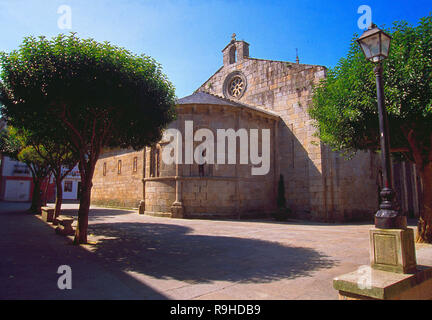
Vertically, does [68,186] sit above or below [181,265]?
above

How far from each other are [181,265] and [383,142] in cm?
454

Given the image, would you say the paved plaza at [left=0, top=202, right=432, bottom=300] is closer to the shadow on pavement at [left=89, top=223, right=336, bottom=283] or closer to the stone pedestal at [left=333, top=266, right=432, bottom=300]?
the shadow on pavement at [left=89, top=223, right=336, bottom=283]

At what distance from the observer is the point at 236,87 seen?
21.7m

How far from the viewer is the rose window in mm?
21245

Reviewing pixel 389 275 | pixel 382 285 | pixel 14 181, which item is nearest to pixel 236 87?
pixel 389 275

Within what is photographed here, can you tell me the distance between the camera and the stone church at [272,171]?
1605cm

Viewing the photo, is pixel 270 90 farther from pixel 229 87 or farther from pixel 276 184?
pixel 276 184

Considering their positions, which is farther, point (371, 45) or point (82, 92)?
Answer: point (82, 92)

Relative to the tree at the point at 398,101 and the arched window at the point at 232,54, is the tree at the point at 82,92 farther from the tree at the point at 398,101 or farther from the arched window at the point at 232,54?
the arched window at the point at 232,54

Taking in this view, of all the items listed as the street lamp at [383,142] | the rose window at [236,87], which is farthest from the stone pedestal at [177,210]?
the street lamp at [383,142]

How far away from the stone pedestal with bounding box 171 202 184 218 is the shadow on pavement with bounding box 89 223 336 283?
20.1 ft

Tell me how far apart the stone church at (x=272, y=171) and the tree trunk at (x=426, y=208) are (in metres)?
7.43

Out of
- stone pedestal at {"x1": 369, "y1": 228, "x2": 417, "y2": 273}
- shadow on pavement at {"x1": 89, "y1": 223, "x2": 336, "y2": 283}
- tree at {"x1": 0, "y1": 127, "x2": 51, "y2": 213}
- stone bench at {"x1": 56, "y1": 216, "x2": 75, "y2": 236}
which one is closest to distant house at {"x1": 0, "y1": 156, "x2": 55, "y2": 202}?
tree at {"x1": 0, "y1": 127, "x2": 51, "y2": 213}

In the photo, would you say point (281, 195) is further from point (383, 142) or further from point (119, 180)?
point (119, 180)
